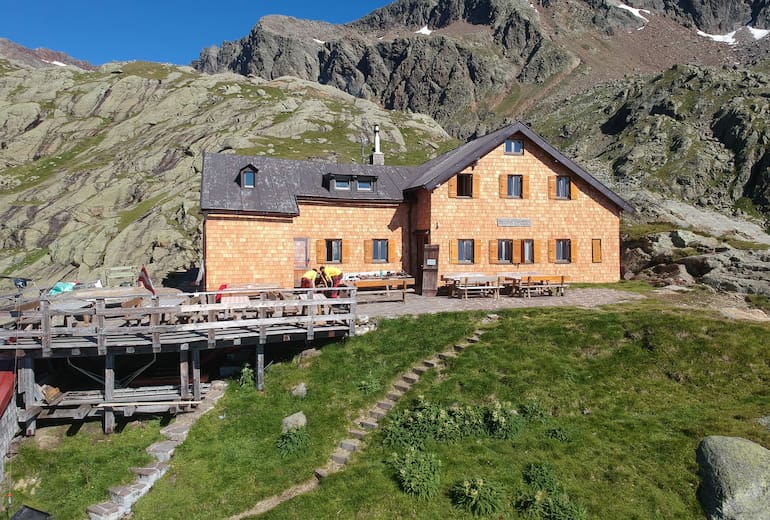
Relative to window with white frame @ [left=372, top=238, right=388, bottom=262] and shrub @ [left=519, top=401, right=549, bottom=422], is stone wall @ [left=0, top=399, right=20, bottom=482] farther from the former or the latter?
window with white frame @ [left=372, top=238, right=388, bottom=262]

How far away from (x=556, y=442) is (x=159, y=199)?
56.7m

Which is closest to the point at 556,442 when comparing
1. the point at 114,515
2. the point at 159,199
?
the point at 114,515

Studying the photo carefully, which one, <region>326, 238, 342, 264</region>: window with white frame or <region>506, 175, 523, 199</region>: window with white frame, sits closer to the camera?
<region>326, 238, 342, 264</region>: window with white frame

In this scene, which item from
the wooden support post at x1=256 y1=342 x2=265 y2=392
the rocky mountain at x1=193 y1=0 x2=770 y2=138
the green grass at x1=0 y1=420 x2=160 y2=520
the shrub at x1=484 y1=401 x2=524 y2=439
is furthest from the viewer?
the rocky mountain at x1=193 y1=0 x2=770 y2=138

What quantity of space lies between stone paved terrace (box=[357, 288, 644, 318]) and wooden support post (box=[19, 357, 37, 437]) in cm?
1113

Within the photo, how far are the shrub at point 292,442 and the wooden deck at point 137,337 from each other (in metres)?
2.92

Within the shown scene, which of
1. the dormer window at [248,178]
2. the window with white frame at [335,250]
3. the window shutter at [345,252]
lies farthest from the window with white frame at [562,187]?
the dormer window at [248,178]

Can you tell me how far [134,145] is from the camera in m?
80.4

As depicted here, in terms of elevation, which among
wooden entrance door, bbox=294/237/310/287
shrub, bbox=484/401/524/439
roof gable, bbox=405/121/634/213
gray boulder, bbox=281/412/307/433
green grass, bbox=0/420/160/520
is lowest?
green grass, bbox=0/420/160/520

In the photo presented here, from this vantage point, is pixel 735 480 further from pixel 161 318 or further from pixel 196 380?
pixel 161 318

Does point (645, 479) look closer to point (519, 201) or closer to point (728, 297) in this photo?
point (728, 297)

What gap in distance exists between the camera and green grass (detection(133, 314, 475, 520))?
11648 millimetres

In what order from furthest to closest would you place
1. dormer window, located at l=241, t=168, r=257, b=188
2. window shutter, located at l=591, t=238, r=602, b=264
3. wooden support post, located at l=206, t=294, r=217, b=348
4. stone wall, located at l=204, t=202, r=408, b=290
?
window shutter, located at l=591, t=238, r=602, b=264, dormer window, located at l=241, t=168, r=257, b=188, stone wall, located at l=204, t=202, r=408, b=290, wooden support post, located at l=206, t=294, r=217, b=348

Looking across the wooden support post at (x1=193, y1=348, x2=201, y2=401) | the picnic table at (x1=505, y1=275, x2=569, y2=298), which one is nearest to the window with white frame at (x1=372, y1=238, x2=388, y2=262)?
the picnic table at (x1=505, y1=275, x2=569, y2=298)
